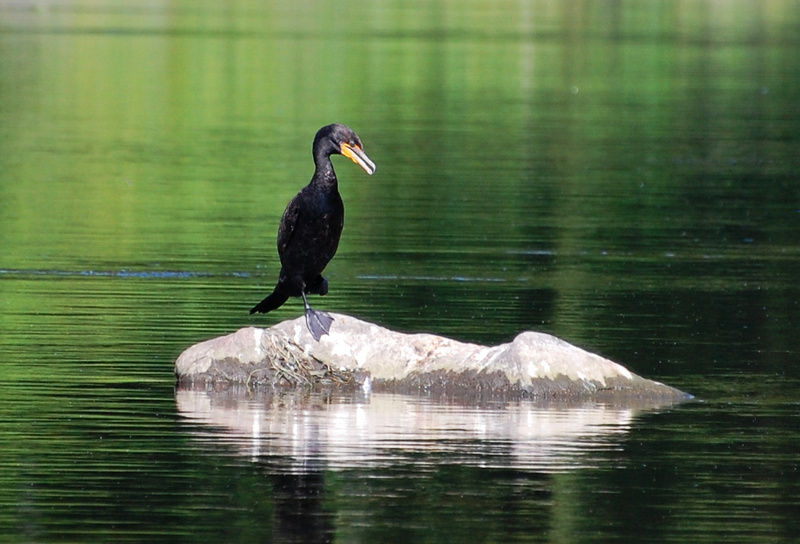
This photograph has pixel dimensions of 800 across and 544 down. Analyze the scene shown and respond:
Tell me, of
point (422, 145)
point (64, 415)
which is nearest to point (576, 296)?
point (64, 415)

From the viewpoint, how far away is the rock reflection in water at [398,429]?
11.7 m

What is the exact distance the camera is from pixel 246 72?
2261 inches

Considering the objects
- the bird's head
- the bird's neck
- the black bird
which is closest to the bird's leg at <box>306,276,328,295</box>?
the black bird

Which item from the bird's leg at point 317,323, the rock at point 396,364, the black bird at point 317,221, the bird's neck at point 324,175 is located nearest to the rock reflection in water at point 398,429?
the rock at point 396,364

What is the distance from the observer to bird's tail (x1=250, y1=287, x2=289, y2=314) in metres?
14.6

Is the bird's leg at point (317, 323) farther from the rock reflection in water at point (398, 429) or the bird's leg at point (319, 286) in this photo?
the rock reflection in water at point (398, 429)

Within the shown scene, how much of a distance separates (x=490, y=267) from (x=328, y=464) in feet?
32.4

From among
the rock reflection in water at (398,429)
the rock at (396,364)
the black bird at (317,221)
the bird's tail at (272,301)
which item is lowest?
the rock reflection in water at (398,429)

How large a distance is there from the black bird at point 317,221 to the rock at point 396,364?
0.76 feet

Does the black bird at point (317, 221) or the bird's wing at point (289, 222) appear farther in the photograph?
the bird's wing at point (289, 222)

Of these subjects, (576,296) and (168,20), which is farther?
(168,20)

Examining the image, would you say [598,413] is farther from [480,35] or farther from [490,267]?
[480,35]

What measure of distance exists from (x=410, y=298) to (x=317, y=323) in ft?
15.4

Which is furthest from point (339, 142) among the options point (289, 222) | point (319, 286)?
point (319, 286)
